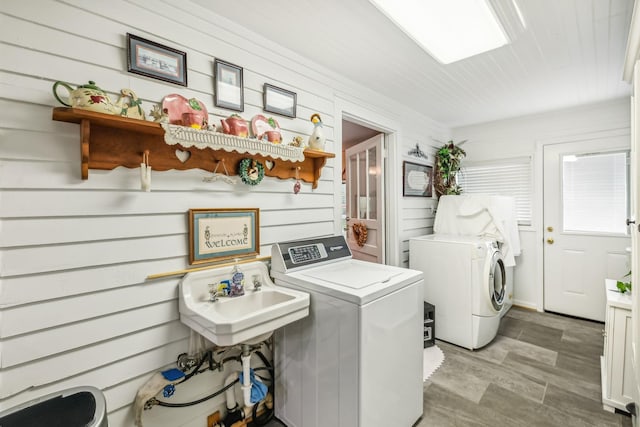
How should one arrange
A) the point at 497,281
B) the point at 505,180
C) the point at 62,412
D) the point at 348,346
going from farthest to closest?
the point at 505,180
the point at 497,281
the point at 348,346
the point at 62,412

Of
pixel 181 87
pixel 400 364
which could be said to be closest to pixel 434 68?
pixel 181 87

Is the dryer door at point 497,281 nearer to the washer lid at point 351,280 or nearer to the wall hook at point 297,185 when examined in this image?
the washer lid at point 351,280

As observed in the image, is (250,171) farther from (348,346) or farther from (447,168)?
(447,168)

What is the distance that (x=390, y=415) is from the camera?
157 centimetres

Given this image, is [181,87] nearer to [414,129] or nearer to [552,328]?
[414,129]

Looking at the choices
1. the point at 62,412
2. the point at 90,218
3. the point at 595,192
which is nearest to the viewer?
the point at 62,412

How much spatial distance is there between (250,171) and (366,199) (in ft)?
6.24

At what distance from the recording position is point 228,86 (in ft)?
5.56

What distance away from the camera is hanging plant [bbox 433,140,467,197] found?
3.62 metres

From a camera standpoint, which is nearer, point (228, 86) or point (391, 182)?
point (228, 86)

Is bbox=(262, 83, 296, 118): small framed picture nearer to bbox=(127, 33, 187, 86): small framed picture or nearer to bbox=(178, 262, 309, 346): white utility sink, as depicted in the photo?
bbox=(127, 33, 187, 86): small framed picture

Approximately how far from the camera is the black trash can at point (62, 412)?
3.10 ft

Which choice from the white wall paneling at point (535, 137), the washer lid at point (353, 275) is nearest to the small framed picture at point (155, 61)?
the washer lid at point (353, 275)

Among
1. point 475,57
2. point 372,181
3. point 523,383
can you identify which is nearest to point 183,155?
point 475,57
